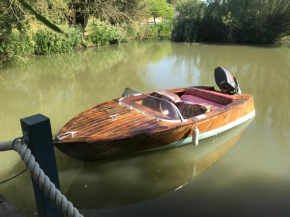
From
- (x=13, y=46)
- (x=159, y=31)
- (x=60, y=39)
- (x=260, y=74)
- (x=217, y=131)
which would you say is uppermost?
(x=159, y=31)

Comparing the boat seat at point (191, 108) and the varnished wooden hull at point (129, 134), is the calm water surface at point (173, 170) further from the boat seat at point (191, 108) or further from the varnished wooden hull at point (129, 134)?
the boat seat at point (191, 108)

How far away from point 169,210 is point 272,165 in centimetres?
199

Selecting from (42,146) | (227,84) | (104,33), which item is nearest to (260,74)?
(227,84)

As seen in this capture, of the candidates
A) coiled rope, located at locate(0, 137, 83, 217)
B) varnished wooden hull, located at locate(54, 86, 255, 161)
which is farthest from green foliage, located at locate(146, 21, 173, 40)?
coiled rope, located at locate(0, 137, 83, 217)

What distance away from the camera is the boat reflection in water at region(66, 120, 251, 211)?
142 inches

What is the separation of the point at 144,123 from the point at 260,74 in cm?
788

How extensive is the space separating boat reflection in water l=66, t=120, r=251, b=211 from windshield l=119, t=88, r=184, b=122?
62 cm

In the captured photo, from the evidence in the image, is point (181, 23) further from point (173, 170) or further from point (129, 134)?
point (129, 134)

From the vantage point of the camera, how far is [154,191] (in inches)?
148

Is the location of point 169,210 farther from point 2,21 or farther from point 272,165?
point 2,21

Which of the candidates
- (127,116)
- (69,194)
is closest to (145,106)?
(127,116)

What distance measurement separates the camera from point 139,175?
4047 millimetres

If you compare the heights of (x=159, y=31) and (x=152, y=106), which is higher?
(x=159, y=31)

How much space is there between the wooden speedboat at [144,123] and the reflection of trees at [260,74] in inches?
38.3
